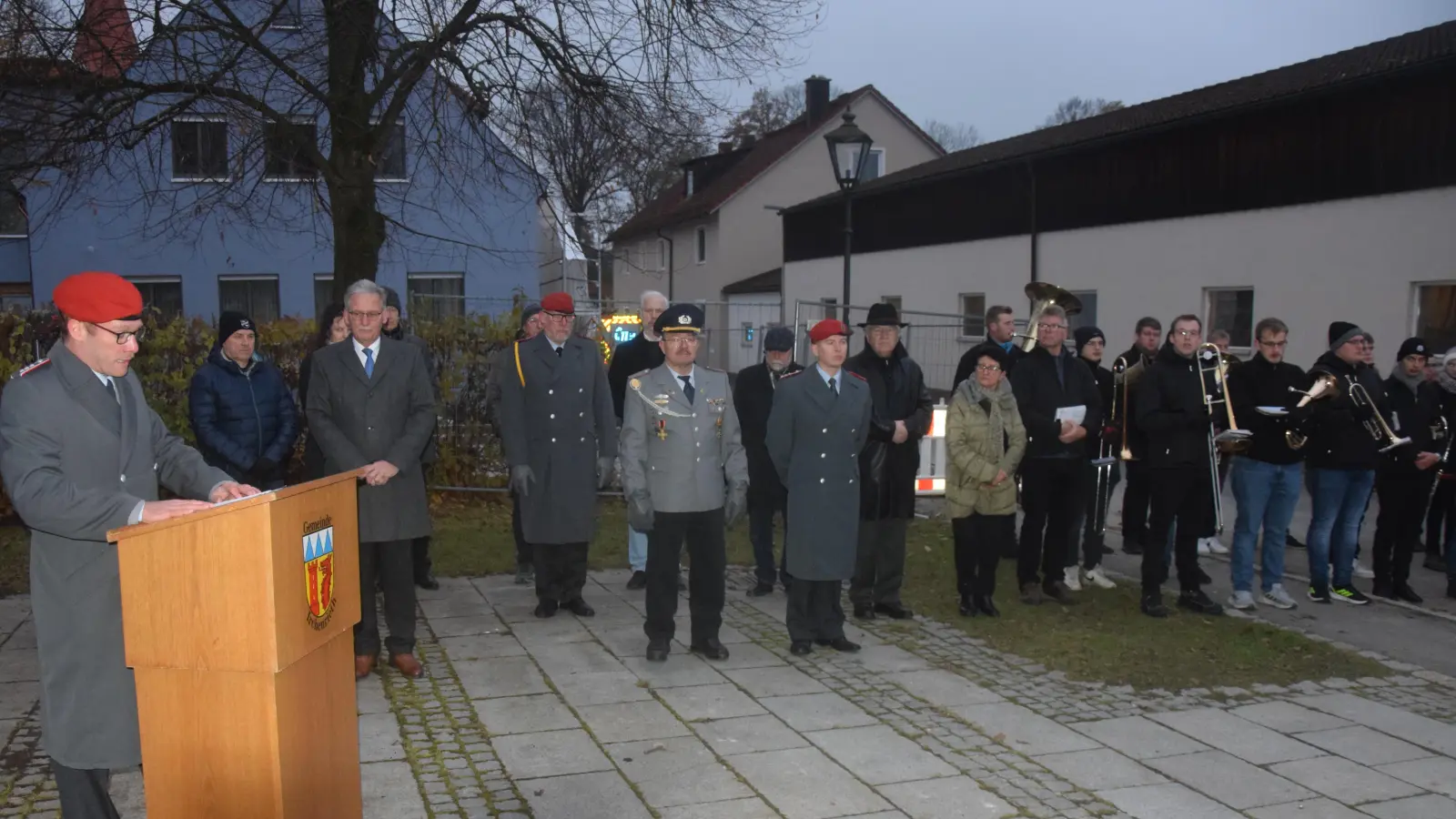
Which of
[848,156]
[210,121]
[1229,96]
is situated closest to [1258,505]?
[848,156]

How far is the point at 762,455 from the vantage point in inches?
339

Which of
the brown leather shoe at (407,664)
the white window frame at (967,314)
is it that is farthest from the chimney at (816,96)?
the brown leather shoe at (407,664)

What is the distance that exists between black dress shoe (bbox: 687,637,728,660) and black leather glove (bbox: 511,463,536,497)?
1.53 metres

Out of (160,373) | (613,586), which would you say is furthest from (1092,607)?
(160,373)

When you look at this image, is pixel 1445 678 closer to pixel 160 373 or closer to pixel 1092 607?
pixel 1092 607

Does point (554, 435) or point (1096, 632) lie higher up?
point (554, 435)

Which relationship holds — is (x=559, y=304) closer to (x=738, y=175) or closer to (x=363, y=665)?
(x=363, y=665)

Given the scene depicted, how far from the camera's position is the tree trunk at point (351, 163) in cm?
1153

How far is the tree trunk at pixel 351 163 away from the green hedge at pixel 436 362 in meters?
0.87

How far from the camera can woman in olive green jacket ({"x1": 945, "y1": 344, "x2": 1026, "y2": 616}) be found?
781cm

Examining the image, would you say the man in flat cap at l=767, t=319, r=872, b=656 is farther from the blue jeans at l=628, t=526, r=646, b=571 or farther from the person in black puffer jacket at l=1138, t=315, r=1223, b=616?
the person in black puffer jacket at l=1138, t=315, r=1223, b=616

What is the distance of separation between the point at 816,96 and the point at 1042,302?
37.5 metres

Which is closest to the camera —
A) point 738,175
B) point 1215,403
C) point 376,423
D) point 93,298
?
point 93,298

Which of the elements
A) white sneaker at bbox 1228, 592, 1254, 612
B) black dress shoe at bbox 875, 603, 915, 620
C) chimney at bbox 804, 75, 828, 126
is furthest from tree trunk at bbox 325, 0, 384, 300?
chimney at bbox 804, 75, 828, 126
